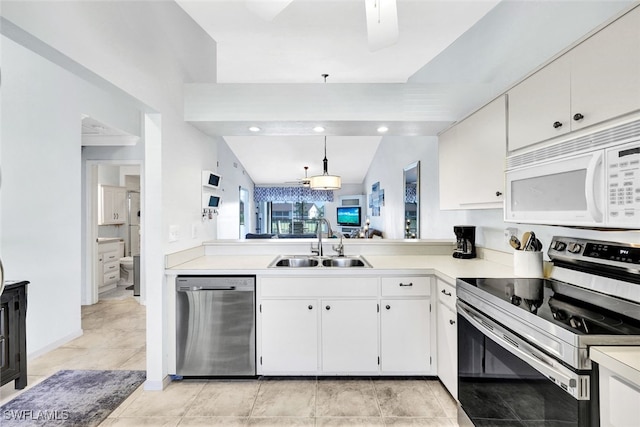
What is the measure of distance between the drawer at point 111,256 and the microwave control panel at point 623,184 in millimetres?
5750

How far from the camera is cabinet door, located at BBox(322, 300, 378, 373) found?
215 centimetres

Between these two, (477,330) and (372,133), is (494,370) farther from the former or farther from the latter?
(372,133)

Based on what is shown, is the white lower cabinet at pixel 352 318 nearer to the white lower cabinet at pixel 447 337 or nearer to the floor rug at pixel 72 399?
the white lower cabinet at pixel 447 337

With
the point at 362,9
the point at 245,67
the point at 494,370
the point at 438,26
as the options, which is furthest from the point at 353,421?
the point at 245,67

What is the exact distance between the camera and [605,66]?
116cm

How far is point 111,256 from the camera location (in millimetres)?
4887

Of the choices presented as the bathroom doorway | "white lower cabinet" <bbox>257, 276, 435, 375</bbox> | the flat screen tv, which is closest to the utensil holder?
"white lower cabinet" <bbox>257, 276, 435, 375</bbox>

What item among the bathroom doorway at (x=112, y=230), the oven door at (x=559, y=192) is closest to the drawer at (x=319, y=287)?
the oven door at (x=559, y=192)

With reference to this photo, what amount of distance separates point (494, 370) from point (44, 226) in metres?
3.66

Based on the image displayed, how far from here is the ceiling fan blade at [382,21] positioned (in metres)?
1.45

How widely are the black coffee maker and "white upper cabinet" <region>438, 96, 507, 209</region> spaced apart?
0.27 metres

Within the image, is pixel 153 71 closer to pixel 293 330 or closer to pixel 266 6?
pixel 266 6

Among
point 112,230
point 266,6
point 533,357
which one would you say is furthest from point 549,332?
point 112,230

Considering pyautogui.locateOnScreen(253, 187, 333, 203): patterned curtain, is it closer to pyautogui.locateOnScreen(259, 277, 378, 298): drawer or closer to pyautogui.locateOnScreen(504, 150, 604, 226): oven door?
pyautogui.locateOnScreen(259, 277, 378, 298): drawer
